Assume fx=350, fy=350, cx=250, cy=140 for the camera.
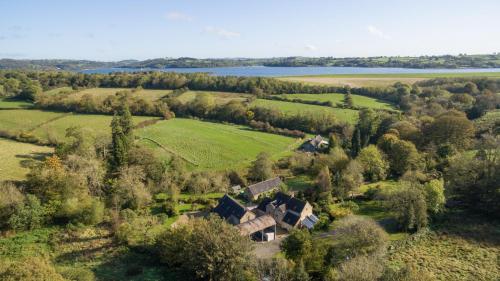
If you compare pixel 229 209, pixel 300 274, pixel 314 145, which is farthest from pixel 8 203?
pixel 314 145

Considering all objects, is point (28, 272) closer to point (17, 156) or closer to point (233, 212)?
point (233, 212)

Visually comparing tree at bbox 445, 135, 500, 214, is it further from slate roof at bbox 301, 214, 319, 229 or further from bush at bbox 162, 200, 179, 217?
bush at bbox 162, 200, 179, 217

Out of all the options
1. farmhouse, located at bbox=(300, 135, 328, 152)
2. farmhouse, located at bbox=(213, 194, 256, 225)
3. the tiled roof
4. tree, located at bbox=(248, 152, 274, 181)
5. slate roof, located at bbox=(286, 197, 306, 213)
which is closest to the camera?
the tiled roof

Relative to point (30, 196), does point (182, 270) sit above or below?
below

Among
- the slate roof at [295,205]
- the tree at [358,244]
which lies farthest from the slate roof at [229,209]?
the tree at [358,244]

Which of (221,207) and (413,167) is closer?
(221,207)

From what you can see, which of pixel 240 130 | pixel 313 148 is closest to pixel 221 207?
pixel 313 148

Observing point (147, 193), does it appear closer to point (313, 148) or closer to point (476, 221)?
point (313, 148)

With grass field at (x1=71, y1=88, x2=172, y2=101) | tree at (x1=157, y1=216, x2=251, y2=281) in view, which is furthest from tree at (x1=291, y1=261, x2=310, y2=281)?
grass field at (x1=71, y1=88, x2=172, y2=101)
